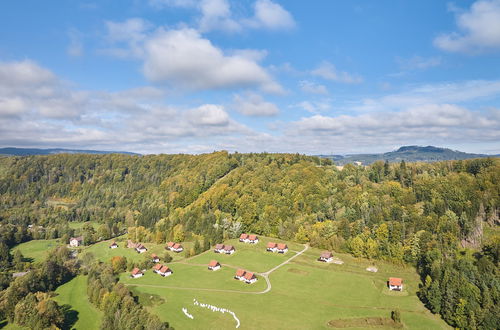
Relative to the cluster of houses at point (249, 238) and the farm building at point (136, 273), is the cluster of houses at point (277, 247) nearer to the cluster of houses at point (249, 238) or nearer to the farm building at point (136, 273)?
the cluster of houses at point (249, 238)

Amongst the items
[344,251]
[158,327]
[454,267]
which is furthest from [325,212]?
[158,327]

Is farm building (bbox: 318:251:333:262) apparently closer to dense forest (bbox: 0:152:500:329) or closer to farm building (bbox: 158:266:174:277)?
dense forest (bbox: 0:152:500:329)

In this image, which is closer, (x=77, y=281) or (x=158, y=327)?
(x=158, y=327)

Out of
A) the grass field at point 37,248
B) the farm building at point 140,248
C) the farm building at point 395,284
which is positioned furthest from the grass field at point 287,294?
the grass field at point 37,248

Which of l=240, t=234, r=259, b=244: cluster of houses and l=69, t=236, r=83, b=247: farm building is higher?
l=240, t=234, r=259, b=244: cluster of houses

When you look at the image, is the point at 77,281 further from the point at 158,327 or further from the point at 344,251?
the point at 344,251

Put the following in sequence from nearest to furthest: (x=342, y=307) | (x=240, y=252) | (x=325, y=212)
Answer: (x=342, y=307) < (x=240, y=252) < (x=325, y=212)

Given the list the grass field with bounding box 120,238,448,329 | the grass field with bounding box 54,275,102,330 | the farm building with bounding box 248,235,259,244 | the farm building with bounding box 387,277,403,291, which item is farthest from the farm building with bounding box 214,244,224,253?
the farm building with bounding box 387,277,403,291
